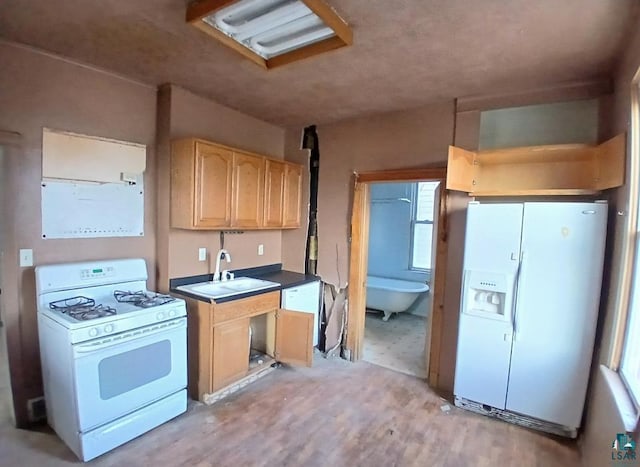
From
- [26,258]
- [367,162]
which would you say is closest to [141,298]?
[26,258]

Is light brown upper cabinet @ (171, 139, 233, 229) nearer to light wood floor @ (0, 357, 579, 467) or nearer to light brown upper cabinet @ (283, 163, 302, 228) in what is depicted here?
light brown upper cabinet @ (283, 163, 302, 228)

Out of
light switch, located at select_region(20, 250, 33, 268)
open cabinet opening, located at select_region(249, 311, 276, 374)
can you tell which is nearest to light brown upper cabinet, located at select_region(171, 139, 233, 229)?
light switch, located at select_region(20, 250, 33, 268)

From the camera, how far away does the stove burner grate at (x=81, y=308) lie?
2.10 meters

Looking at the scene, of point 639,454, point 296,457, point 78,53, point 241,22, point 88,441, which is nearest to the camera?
point 639,454

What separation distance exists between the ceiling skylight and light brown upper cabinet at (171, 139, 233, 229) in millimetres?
967

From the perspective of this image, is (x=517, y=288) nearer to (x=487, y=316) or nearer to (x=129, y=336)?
(x=487, y=316)

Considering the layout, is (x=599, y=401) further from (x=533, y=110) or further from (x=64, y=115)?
(x=64, y=115)

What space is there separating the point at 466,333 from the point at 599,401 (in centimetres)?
87

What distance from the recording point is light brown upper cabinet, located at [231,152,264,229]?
3121mm

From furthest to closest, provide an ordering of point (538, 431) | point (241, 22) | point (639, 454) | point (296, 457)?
point (538, 431) < point (296, 457) < point (241, 22) < point (639, 454)

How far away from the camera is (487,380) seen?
2.60 metres

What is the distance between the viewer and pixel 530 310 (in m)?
2.43

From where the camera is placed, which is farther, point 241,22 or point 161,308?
point 161,308

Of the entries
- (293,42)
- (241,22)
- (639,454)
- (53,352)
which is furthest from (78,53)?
(639,454)
